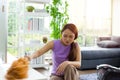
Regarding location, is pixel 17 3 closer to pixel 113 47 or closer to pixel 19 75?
pixel 113 47

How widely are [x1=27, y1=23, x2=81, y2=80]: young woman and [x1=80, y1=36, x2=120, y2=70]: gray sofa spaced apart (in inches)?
93.0

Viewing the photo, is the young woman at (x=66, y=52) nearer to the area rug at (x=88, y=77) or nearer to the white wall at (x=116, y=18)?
the area rug at (x=88, y=77)

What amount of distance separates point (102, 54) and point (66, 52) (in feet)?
9.00

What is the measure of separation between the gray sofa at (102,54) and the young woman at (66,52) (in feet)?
7.75

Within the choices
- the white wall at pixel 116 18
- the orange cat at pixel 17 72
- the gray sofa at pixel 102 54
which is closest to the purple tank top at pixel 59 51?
the orange cat at pixel 17 72

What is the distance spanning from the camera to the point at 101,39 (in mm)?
5352

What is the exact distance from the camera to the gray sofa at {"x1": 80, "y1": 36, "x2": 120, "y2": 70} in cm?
437

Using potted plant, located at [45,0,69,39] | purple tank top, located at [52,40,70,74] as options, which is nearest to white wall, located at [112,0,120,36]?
potted plant, located at [45,0,69,39]

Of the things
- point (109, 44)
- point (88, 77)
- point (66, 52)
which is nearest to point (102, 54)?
point (109, 44)

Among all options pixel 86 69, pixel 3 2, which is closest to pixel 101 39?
pixel 86 69

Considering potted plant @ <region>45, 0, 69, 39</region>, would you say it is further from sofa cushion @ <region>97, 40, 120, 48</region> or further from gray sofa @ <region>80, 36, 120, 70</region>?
sofa cushion @ <region>97, 40, 120, 48</region>

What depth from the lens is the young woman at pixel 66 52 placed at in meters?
1.74

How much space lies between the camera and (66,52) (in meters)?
2.00

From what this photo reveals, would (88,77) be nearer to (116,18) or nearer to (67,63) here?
(67,63)
